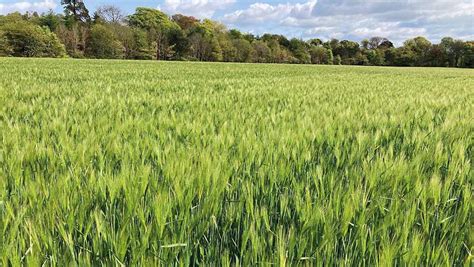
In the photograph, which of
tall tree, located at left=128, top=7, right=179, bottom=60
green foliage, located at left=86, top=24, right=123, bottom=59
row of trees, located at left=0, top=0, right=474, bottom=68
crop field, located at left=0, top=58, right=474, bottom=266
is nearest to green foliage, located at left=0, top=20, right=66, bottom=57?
row of trees, located at left=0, top=0, right=474, bottom=68

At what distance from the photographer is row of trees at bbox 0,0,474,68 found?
63.8 metres

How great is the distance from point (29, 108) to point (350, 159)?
3.31m

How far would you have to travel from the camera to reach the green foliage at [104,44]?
70.6 m

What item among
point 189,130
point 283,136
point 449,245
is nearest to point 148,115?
point 189,130

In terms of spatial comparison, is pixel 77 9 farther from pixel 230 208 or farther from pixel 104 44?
pixel 230 208

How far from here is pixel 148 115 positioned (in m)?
3.86

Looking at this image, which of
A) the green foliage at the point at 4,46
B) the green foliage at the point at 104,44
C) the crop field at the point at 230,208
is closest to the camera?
the crop field at the point at 230,208

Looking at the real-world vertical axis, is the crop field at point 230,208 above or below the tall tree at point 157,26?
below

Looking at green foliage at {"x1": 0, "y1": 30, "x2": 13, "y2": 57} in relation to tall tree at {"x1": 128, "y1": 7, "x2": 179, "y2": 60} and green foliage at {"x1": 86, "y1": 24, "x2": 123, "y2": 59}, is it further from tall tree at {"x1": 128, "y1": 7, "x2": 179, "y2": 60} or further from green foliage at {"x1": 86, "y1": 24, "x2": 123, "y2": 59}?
tall tree at {"x1": 128, "y1": 7, "x2": 179, "y2": 60}

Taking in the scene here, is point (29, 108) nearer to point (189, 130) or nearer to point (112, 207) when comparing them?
point (189, 130)

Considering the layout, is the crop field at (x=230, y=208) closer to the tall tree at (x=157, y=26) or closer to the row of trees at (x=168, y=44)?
the row of trees at (x=168, y=44)

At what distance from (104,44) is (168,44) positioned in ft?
59.1

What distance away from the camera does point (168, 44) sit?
85.6 meters

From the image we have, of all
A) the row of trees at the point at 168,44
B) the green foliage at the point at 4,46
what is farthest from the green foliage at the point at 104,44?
the green foliage at the point at 4,46
